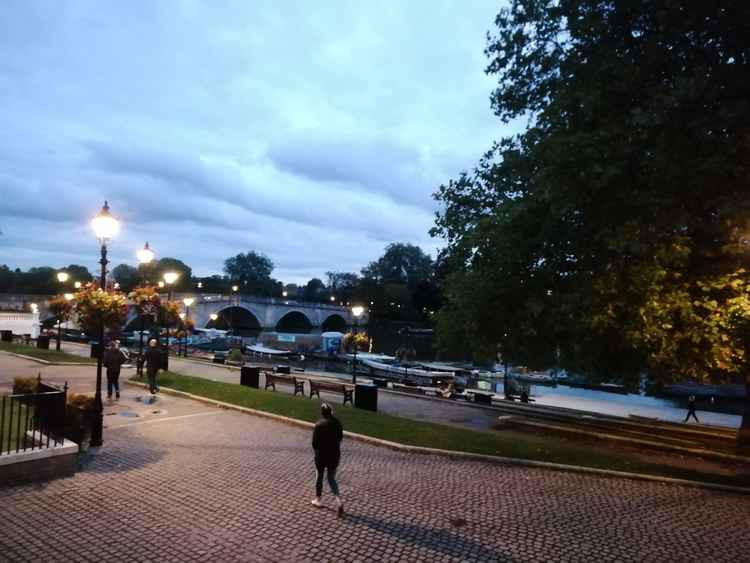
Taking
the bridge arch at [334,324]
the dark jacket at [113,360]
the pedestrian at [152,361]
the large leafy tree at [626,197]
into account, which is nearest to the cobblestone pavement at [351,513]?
the large leafy tree at [626,197]

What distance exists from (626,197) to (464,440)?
7297 mm

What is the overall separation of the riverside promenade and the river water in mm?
22296

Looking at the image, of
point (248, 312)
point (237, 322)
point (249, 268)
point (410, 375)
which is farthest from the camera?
point (249, 268)

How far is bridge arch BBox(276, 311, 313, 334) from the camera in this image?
10362 cm

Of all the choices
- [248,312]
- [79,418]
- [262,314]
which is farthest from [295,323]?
[79,418]

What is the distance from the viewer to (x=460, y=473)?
10844 millimetres

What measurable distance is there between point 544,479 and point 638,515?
7.15 ft

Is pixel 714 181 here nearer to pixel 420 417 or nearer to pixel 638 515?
pixel 638 515

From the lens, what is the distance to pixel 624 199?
1105 cm

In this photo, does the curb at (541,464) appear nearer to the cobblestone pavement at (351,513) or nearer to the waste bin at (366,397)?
the cobblestone pavement at (351,513)

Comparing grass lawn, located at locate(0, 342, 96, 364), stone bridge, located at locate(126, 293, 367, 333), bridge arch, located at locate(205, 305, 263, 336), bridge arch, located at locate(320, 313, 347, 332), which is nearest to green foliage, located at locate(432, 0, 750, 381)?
grass lawn, located at locate(0, 342, 96, 364)

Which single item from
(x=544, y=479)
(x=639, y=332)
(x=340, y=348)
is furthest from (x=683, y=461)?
(x=340, y=348)

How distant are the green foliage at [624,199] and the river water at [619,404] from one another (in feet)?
58.1

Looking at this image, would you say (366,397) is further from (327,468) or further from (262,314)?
(262,314)
